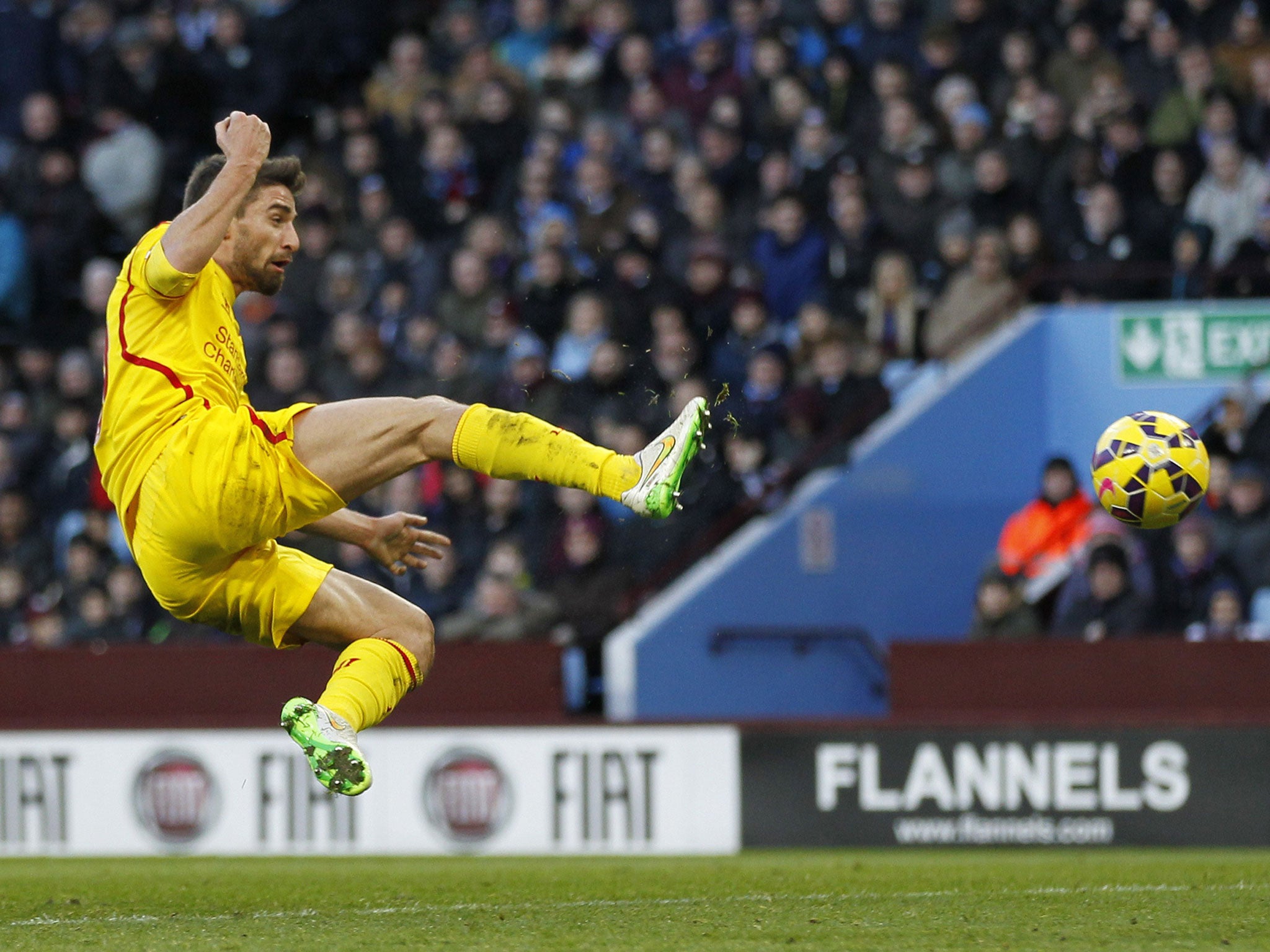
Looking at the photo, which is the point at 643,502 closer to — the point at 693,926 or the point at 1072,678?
the point at 693,926

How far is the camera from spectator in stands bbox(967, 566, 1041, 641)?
11.4m

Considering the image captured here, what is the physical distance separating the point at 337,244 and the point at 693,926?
7.79 m

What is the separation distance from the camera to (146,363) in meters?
6.20

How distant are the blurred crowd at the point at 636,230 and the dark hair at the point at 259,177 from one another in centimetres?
417

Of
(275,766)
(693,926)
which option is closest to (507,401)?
(275,766)

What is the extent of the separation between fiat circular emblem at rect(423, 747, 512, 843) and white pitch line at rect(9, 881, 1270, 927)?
3.80 m

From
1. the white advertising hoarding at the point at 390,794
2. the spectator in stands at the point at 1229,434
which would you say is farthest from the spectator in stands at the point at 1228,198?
the white advertising hoarding at the point at 390,794

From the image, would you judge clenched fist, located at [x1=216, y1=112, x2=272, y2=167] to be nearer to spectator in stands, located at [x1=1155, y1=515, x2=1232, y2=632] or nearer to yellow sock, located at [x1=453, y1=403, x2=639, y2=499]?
yellow sock, located at [x1=453, y1=403, x2=639, y2=499]

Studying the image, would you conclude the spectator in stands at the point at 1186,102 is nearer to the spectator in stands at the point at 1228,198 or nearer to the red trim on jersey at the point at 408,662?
the spectator in stands at the point at 1228,198

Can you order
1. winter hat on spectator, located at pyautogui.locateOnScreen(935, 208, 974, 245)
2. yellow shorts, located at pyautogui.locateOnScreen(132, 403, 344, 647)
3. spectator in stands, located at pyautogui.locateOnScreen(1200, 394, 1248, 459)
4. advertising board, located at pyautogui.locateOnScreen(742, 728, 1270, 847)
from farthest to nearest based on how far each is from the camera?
winter hat on spectator, located at pyautogui.locateOnScreen(935, 208, 974, 245) < spectator in stands, located at pyautogui.locateOnScreen(1200, 394, 1248, 459) < advertising board, located at pyautogui.locateOnScreen(742, 728, 1270, 847) < yellow shorts, located at pyautogui.locateOnScreen(132, 403, 344, 647)

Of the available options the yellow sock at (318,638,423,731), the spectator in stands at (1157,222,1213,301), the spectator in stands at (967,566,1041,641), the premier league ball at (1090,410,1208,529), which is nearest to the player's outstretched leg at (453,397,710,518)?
the yellow sock at (318,638,423,731)

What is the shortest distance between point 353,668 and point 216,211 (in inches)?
56.9

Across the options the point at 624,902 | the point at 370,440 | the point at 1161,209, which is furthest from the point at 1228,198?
the point at 370,440

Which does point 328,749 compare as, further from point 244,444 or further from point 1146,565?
point 1146,565
